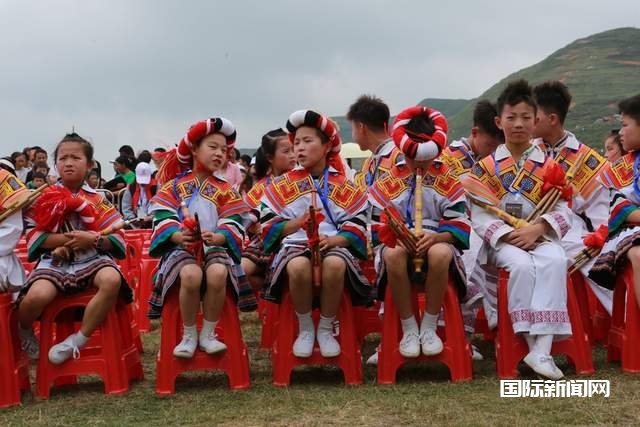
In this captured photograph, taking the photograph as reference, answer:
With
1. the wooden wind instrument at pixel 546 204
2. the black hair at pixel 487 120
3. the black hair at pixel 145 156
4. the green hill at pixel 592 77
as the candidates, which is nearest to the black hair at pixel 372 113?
the black hair at pixel 487 120

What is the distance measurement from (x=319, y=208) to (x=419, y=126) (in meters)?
0.75

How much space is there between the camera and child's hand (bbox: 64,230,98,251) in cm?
422

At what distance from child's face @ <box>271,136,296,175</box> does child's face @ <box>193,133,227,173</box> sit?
4.80ft

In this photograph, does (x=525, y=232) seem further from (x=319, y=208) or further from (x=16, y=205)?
(x=16, y=205)

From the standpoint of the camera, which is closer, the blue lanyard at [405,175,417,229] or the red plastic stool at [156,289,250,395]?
the red plastic stool at [156,289,250,395]

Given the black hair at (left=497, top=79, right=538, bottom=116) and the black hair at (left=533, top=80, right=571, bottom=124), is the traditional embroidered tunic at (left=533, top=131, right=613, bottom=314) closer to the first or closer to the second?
the black hair at (left=533, top=80, right=571, bottom=124)

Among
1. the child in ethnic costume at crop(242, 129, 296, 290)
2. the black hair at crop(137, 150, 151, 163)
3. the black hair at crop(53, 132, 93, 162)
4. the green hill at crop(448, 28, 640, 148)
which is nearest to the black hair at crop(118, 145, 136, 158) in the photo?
the black hair at crop(137, 150, 151, 163)

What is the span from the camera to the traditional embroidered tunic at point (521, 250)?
4012 millimetres

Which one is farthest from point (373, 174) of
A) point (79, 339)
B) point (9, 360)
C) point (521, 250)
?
point (9, 360)

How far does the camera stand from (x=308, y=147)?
4430mm

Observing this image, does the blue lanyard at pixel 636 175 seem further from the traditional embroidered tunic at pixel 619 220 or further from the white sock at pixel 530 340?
the white sock at pixel 530 340

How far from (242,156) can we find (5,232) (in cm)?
768

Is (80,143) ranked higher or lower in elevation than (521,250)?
higher

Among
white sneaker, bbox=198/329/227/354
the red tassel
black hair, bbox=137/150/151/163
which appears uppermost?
black hair, bbox=137/150/151/163
